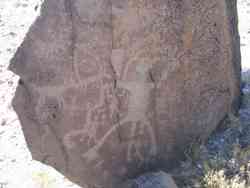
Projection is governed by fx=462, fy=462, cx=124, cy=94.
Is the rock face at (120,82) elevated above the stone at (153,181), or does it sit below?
above

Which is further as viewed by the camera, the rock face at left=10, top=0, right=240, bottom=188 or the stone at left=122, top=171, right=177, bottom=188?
the stone at left=122, top=171, right=177, bottom=188

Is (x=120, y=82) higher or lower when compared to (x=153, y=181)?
higher

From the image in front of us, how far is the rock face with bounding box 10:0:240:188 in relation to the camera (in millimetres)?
3180

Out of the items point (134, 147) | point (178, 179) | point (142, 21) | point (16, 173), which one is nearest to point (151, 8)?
point (142, 21)

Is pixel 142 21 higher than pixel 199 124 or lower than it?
higher

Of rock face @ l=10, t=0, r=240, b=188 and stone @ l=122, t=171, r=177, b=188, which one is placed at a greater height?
rock face @ l=10, t=0, r=240, b=188

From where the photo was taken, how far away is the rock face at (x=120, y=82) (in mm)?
3180

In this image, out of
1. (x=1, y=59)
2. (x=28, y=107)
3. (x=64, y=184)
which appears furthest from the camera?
(x=1, y=59)

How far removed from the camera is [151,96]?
141 inches

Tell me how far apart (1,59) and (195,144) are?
113 inches

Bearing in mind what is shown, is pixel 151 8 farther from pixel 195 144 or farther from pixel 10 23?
pixel 10 23

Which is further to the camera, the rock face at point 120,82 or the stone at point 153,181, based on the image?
the stone at point 153,181

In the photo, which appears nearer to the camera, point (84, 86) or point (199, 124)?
point (84, 86)

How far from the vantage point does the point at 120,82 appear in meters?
3.43
